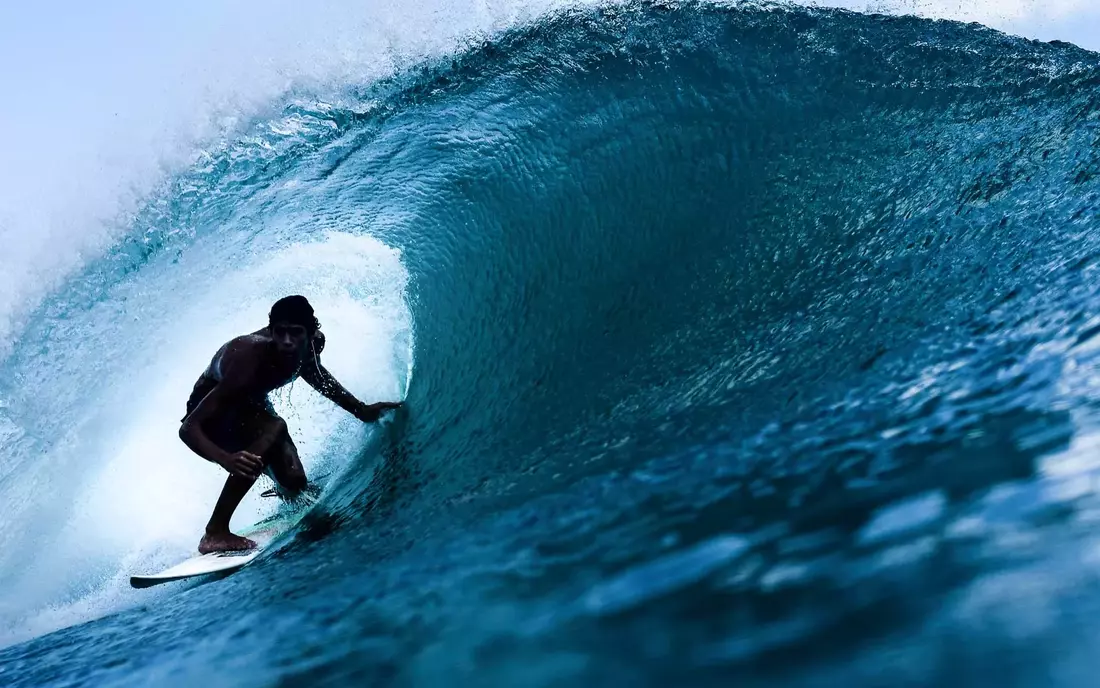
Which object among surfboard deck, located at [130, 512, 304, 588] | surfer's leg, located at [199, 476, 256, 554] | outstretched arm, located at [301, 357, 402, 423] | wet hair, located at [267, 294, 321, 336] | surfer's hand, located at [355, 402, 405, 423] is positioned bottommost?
surfboard deck, located at [130, 512, 304, 588]

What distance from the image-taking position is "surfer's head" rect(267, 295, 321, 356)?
3494mm

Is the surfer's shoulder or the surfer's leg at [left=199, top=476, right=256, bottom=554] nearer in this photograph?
the surfer's leg at [left=199, top=476, right=256, bottom=554]

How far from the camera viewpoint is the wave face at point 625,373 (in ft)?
3.98

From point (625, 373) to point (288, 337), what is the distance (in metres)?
1.53

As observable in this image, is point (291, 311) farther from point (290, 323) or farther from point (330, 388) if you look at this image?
point (330, 388)

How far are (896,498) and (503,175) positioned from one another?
434 centimetres

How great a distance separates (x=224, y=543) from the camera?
11.2 ft

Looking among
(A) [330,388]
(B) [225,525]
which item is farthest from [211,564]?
(A) [330,388]

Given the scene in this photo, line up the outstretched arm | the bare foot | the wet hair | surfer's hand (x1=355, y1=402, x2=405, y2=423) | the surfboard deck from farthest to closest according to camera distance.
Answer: surfer's hand (x1=355, y1=402, x2=405, y2=423) < the outstretched arm < the wet hair < the bare foot < the surfboard deck

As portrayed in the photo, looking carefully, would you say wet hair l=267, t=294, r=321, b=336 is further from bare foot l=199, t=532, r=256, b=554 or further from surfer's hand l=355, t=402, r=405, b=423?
bare foot l=199, t=532, r=256, b=554

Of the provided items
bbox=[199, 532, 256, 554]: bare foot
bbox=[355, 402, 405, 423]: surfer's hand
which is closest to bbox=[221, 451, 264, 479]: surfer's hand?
bbox=[199, 532, 256, 554]: bare foot

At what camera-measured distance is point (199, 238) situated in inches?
235

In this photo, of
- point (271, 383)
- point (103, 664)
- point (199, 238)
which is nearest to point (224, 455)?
point (271, 383)

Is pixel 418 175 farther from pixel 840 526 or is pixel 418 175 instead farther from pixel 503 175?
pixel 840 526
